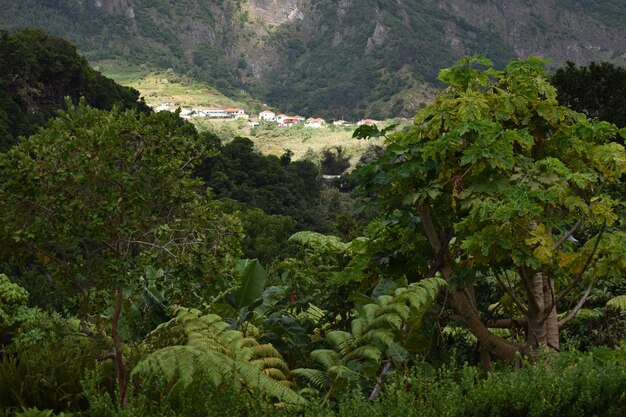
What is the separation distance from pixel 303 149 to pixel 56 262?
84160 mm

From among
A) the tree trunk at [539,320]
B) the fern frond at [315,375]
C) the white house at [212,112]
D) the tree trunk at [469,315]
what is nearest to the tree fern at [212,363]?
the fern frond at [315,375]

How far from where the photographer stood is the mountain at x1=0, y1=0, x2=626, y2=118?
13475cm

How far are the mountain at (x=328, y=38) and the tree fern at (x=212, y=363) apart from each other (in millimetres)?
107607

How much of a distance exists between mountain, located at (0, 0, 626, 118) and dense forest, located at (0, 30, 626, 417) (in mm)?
106500

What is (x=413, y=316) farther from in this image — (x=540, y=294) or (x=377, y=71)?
(x=377, y=71)

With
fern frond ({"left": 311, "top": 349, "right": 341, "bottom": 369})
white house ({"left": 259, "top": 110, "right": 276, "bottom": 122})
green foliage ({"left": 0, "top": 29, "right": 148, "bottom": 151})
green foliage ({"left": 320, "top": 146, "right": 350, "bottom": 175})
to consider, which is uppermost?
fern frond ({"left": 311, "top": 349, "right": 341, "bottom": 369})

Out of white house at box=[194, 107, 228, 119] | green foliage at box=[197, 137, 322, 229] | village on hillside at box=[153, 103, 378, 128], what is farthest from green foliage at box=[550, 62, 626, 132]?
white house at box=[194, 107, 228, 119]

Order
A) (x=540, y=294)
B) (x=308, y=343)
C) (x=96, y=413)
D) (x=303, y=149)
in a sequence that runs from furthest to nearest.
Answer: (x=303, y=149) → (x=308, y=343) → (x=540, y=294) → (x=96, y=413)

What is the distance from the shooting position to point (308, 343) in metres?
5.11

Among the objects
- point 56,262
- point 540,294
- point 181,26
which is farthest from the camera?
point 181,26

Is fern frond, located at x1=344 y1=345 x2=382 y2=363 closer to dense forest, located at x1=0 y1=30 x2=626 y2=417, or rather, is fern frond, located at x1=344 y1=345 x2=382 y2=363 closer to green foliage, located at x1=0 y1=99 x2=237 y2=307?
dense forest, located at x1=0 y1=30 x2=626 y2=417

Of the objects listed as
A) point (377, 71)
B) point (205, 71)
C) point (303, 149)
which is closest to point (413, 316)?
point (303, 149)

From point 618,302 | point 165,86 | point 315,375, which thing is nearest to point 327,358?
point 315,375

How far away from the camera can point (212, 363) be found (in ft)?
11.4
